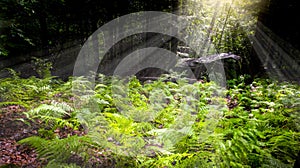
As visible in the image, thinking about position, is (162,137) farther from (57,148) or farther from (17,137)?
(17,137)

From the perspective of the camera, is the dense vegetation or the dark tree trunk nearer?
the dense vegetation

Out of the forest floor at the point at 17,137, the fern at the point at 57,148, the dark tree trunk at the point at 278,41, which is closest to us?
the fern at the point at 57,148

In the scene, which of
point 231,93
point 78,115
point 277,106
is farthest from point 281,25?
point 78,115

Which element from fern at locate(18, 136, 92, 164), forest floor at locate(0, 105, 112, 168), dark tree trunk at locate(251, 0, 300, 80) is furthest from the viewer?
dark tree trunk at locate(251, 0, 300, 80)

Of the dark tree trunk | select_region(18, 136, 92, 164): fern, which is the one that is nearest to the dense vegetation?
select_region(18, 136, 92, 164): fern

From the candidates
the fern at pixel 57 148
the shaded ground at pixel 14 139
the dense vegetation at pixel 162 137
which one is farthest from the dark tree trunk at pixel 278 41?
the shaded ground at pixel 14 139

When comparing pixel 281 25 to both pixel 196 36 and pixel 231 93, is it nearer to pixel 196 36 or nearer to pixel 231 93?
pixel 231 93

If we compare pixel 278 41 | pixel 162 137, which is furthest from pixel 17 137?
pixel 278 41

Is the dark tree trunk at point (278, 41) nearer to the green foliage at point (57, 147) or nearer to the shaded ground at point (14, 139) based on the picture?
the green foliage at point (57, 147)

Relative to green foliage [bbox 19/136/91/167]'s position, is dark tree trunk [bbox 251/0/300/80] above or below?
above

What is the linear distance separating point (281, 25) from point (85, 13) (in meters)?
8.06

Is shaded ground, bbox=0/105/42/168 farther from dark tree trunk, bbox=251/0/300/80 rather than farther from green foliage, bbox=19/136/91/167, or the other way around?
dark tree trunk, bbox=251/0/300/80

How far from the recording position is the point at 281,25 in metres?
7.39

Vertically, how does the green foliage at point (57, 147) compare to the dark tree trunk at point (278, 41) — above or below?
below
